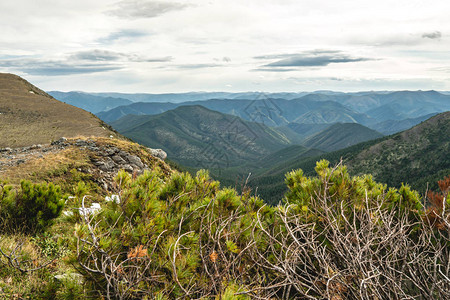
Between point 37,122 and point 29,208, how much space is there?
223 feet

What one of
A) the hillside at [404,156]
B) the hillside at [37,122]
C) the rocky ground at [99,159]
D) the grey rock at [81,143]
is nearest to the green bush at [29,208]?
the rocky ground at [99,159]

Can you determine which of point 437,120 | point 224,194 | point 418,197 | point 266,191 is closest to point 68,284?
point 224,194

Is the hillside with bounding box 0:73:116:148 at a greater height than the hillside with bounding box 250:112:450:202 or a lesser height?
greater

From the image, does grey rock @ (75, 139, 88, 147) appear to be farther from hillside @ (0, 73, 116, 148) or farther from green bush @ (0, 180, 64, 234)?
hillside @ (0, 73, 116, 148)

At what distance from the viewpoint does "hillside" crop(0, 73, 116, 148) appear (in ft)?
154

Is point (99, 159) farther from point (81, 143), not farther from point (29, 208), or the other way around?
point (29, 208)

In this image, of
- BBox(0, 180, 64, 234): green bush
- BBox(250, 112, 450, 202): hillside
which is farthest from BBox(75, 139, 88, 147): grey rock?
BBox(250, 112, 450, 202): hillside

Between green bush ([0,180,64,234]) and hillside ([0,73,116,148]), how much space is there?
124 feet

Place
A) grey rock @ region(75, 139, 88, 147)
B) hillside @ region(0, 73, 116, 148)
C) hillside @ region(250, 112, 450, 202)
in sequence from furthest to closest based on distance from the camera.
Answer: hillside @ region(250, 112, 450, 202) < hillside @ region(0, 73, 116, 148) < grey rock @ region(75, 139, 88, 147)

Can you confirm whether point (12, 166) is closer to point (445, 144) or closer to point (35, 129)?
point (35, 129)

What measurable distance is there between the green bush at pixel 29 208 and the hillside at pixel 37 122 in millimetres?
37695

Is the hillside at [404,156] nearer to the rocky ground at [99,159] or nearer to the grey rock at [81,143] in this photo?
the rocky ground at [99,159]

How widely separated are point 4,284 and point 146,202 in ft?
9.09

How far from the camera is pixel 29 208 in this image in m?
7.04
